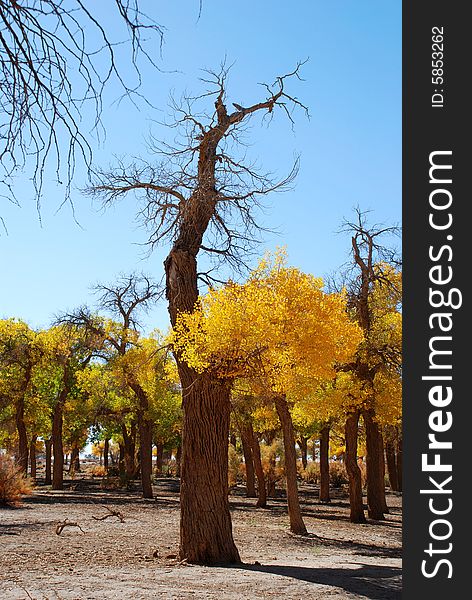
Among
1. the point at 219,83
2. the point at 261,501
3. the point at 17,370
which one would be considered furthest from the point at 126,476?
the point at 219,83

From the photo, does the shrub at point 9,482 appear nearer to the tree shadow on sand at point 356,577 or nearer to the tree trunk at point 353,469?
the tree trunk at point 353,469

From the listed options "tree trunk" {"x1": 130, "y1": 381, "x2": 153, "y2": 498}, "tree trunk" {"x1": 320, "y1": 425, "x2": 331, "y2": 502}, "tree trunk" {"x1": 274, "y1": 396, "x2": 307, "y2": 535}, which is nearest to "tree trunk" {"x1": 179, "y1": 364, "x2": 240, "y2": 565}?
"tree trunk" {"x1": 274, "y1": 396, "x2": 307, "y2": 535}

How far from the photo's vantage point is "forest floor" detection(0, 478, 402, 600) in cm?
808

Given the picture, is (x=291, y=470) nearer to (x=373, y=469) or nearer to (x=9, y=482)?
(x=373, y=469)

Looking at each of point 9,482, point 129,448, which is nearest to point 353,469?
point 9,482

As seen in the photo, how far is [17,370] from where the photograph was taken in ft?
104

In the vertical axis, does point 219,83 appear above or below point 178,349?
above

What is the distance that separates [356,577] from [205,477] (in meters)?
2.96

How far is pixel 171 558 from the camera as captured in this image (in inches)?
463

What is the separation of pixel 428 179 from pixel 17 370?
29876mm

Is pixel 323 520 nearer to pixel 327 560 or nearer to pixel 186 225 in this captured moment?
pixel 327 560

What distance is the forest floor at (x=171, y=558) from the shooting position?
8.08 metres

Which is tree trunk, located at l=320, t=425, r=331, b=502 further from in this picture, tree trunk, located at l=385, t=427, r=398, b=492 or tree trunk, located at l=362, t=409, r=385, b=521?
tree trunk, located at l=362, t=409, r=385, b=521

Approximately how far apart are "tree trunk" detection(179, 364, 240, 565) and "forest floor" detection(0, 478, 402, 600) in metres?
0.50
